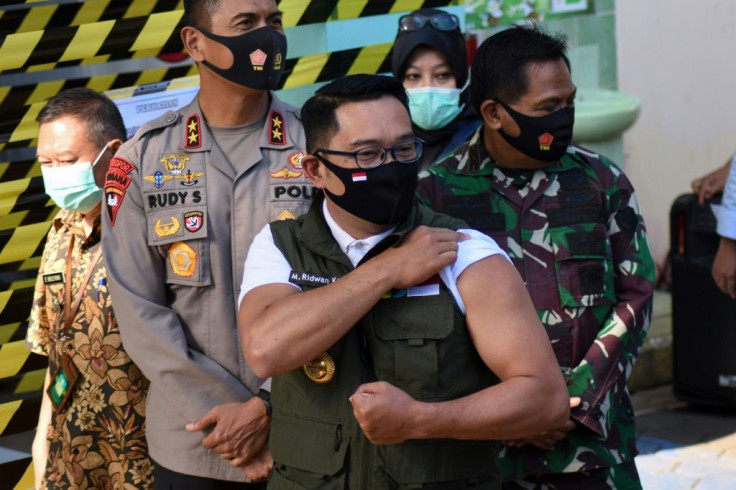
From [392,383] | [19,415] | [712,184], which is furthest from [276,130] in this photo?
[712,184]

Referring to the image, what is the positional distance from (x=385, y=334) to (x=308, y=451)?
12.5 inches

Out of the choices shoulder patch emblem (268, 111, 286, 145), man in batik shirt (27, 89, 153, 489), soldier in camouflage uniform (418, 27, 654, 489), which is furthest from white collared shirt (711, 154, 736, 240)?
man in batik shirt (27, 89, 153, 489)

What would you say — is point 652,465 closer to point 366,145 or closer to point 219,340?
point 219,340

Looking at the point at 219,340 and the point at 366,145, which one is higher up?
the point at 366,145

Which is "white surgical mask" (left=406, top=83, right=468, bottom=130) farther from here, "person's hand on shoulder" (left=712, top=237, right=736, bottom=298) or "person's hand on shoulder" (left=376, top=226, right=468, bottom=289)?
"person's hand on shoulder" (left=712, top=237, right=736, bottom=298)

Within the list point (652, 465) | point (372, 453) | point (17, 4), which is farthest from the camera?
point (652, 465)

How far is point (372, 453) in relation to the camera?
2.69 meters

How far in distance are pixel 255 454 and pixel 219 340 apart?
352 millimetres

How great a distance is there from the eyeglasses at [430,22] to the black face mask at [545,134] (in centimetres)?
125

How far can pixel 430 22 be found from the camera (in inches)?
187

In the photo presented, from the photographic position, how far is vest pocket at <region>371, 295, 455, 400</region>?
2.66 m

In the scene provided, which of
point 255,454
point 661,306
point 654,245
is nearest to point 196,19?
point 255,454

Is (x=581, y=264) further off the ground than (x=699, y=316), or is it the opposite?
(x=581, y=264)

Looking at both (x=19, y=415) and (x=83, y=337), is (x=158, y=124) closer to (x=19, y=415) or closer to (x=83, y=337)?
(x=83, y=337)
